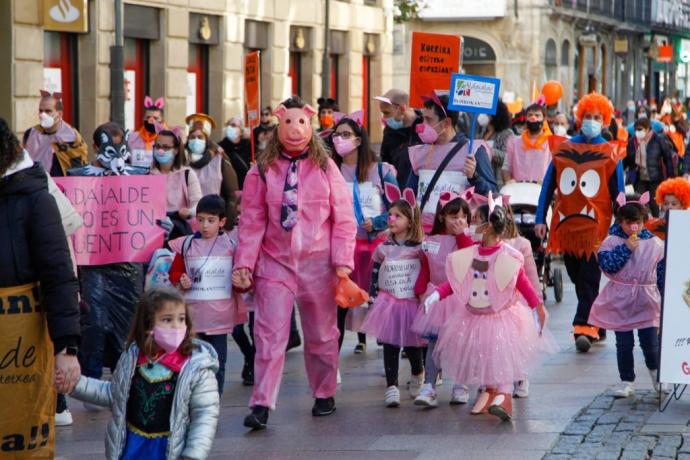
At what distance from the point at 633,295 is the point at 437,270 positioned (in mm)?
1190

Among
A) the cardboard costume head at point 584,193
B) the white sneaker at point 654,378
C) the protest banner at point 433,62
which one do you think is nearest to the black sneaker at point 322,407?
the white sneaker at point 654,378

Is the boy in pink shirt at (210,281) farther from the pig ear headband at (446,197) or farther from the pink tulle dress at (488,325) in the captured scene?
the pig ear headband at (446,197)

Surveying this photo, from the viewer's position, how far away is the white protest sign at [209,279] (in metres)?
9.33

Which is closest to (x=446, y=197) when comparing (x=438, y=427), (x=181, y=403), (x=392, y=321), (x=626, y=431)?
(x=392, y=321)

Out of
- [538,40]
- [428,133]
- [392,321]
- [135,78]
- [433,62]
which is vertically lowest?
[392,321]

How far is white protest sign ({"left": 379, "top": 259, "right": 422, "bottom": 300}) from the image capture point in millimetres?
9883

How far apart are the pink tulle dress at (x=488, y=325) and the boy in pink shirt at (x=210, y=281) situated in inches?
48.7

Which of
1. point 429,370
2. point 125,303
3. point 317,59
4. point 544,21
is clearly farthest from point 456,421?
point 544,21

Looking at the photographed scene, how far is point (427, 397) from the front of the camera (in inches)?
371

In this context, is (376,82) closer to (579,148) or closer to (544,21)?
(544,21)

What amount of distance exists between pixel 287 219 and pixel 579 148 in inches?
151

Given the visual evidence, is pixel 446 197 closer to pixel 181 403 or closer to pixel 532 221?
pixel 181 403

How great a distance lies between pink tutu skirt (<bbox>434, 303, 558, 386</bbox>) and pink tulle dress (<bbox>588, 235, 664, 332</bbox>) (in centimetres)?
63

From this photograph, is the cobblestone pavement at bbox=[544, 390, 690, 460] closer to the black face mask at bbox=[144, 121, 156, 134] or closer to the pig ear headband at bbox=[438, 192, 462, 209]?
the pig ear headband at bbox=[438, 192, 462, 209]
